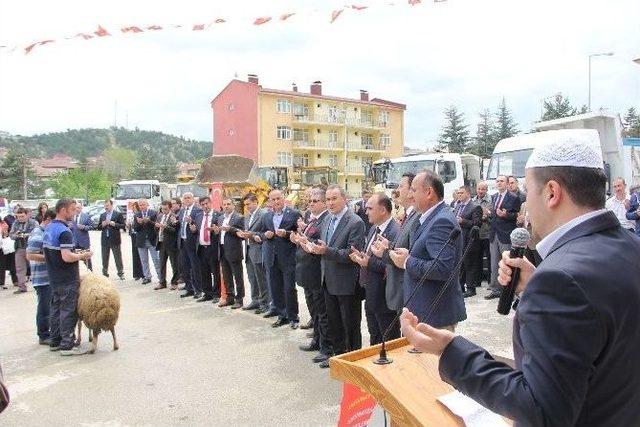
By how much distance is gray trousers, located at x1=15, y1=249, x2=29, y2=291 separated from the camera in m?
12.0

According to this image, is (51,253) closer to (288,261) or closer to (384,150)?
(288,261)

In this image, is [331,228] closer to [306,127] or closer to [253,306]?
[253,306]

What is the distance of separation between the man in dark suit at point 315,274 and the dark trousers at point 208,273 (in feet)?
12.0

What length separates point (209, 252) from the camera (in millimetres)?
10039

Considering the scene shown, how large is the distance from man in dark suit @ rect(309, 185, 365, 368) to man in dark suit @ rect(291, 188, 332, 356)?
0.20 metres

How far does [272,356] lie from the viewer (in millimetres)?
6531

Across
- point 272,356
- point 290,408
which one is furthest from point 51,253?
point 290,408

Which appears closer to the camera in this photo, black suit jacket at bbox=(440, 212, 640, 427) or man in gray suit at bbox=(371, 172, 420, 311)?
black suit jacket at bbox=(440, 212, 640, 427)

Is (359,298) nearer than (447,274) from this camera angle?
No

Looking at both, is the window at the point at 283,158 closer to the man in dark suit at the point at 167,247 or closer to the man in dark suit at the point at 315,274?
the man in dark suit at the point at 167,247

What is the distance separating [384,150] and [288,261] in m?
50.3

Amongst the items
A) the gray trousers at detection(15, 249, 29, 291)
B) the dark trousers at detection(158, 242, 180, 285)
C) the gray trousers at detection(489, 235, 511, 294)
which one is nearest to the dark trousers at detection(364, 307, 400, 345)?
the gray trousers at detection(489, 235, 511, 294)

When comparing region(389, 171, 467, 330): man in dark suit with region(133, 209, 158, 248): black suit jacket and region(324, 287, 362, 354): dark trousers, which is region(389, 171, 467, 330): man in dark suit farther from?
region(133, 209, 158, 248): black suit jacket

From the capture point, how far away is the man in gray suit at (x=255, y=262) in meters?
8.92
